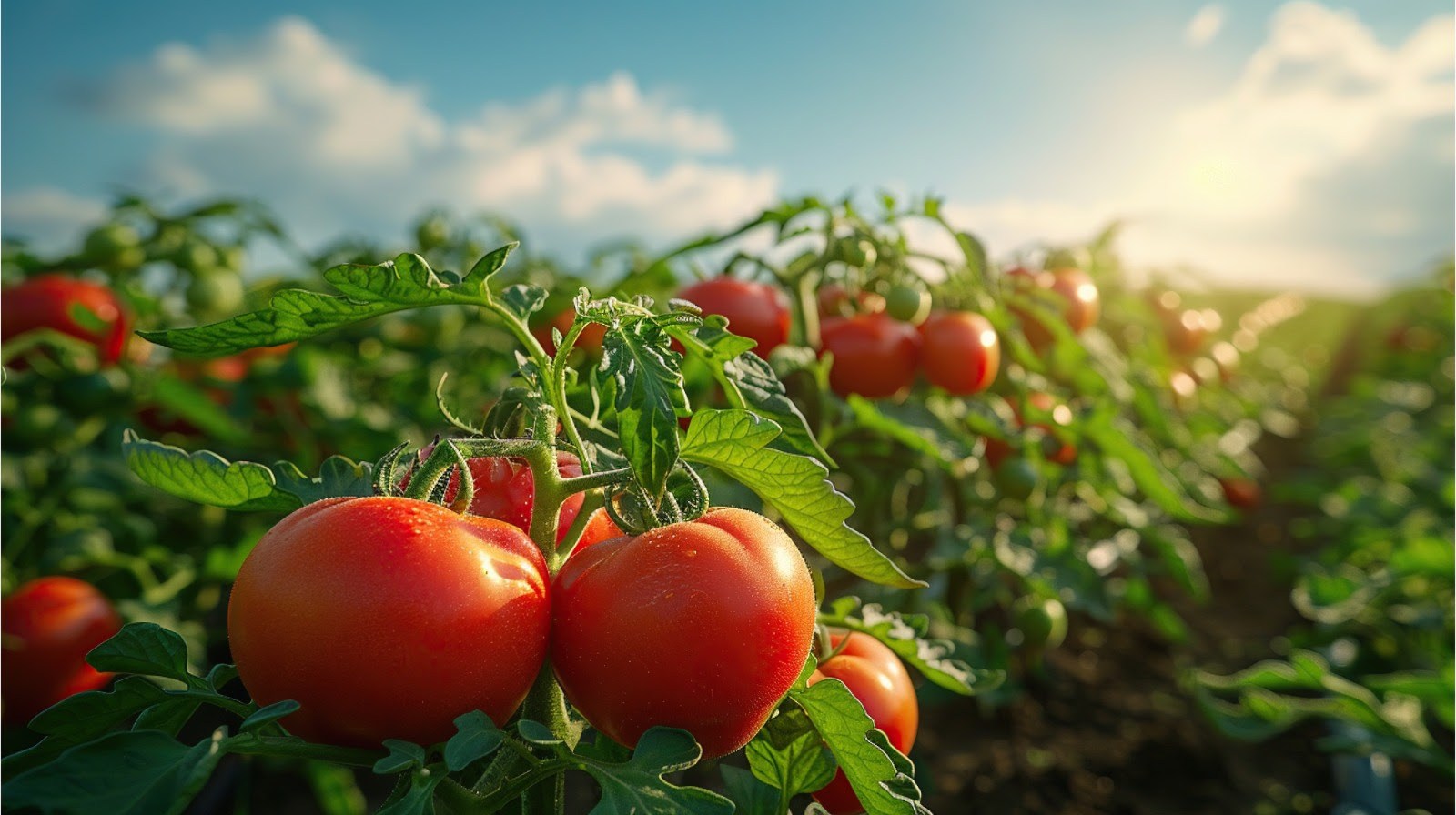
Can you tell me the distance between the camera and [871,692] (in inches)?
37.3

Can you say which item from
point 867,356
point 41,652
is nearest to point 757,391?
point 867,356

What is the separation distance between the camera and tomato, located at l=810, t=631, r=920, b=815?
3.09ft

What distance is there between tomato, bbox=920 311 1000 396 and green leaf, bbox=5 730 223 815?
1.18m

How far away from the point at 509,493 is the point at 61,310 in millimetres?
1709

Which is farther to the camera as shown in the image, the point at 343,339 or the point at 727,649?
the point at 343,339

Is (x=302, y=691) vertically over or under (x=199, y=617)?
over

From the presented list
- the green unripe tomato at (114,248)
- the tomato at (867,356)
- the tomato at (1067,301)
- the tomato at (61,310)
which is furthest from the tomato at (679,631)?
the green unripe tomato at (114,248)

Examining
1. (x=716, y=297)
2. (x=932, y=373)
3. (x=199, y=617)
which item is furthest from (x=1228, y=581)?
(x=199, y=617)

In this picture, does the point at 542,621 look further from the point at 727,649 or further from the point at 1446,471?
the point at 1446,471

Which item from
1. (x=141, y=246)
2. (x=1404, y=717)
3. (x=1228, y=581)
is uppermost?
(x=141, y=246)

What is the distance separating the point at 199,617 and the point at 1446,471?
14.8 feet

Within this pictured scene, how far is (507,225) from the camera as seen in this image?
2494mm

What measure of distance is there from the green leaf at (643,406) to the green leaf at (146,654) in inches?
15.4

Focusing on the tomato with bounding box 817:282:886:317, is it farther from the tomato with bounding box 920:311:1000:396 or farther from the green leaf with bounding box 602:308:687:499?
the green leaf with bounding box 602:308:687:499
